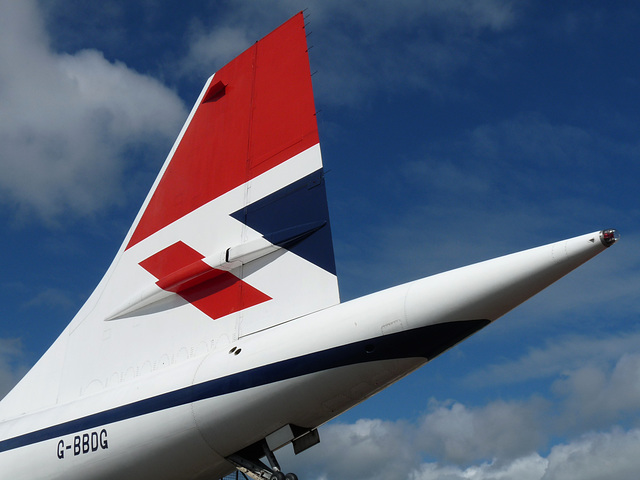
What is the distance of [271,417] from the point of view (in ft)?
20.7

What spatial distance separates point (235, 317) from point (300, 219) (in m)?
1.34

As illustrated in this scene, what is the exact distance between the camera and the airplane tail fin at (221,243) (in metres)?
7.33

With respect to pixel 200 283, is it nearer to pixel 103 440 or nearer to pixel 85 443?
pixel 103 440

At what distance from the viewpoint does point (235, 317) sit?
7395 millimetres

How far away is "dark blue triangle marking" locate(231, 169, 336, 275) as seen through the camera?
23.5 ft

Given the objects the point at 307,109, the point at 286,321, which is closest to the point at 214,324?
the point at 286,321

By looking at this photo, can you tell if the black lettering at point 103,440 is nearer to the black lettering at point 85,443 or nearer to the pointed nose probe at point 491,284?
the black lettering at point 85,443

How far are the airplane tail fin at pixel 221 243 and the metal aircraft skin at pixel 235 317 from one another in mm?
19

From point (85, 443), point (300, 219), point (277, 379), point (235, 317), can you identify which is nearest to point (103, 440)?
point (85, 443)

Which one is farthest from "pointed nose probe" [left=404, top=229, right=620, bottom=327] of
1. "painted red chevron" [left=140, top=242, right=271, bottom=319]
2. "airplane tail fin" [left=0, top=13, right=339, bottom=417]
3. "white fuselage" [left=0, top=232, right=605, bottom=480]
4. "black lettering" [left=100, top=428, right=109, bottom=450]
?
"black lettering" [left=100, top=428, right=109, bottom=450]

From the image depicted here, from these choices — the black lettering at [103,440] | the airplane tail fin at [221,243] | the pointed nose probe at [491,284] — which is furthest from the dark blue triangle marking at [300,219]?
the black lettering at [103,440]

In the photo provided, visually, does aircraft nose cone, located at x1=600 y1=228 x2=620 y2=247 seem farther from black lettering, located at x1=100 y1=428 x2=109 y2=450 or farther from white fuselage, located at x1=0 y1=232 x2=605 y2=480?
black lettering, located at x1=100 y1=428 x2=109 y2=450

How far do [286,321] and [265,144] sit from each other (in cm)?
246

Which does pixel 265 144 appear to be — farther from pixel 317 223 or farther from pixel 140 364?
pixel 140 364
